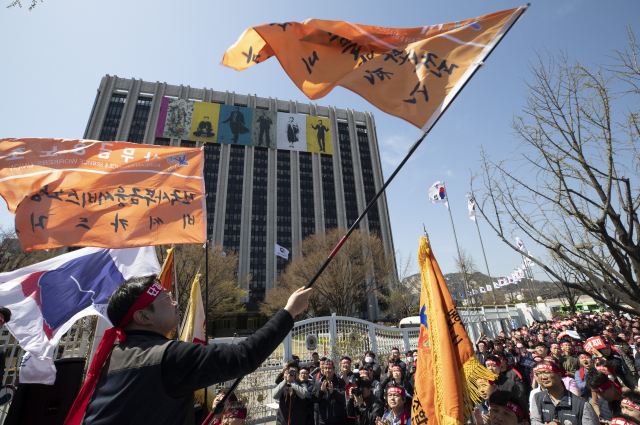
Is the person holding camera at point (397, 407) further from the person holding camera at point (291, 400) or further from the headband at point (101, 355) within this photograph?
the headband at point (101, 355)

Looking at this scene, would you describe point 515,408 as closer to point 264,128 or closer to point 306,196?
point 306,196

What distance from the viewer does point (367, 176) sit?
66250 millimetres

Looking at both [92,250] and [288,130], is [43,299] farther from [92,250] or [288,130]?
[288,130]

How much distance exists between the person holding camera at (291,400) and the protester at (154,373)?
390 centimetres

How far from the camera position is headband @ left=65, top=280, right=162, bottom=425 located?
147 centimetres

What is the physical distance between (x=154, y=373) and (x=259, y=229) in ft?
179

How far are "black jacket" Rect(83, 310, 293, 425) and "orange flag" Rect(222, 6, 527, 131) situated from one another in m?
2.68

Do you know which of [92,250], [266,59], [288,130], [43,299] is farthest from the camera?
[288,130]

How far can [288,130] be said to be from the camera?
64.5 m

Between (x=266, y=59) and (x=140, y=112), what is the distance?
66.5 metres

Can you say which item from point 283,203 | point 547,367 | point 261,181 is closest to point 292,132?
point 261,181

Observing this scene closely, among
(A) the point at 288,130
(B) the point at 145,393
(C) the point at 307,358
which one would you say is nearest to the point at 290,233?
(A) the point at 288,130

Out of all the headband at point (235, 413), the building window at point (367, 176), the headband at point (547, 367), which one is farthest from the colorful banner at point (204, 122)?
the headband at point (547, 367)

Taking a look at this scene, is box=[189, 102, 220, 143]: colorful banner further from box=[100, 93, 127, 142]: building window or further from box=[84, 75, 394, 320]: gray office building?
box=[100, 93, 127, 142]: building window
